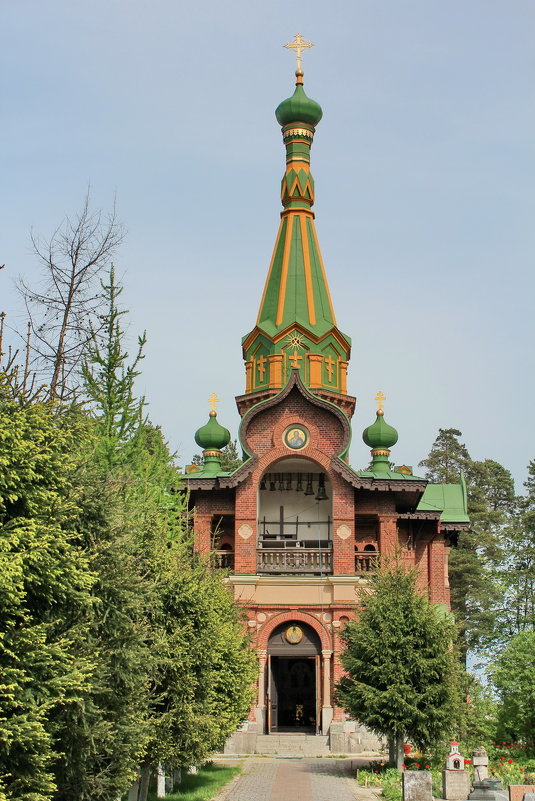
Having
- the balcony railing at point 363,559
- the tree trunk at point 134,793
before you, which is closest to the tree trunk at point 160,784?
the tree trunk at point 134,793

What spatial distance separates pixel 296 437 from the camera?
34.9 m

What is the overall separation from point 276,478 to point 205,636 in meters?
18.7

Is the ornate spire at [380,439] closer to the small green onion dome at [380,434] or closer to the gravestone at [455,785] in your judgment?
the small green onion dome at [380,434]

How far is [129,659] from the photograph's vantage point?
1351 centimetres

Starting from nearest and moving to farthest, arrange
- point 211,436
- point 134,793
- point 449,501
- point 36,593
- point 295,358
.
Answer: point 36,593 → point 134,793 → point 295,358 → point 211,436 → point 449,501

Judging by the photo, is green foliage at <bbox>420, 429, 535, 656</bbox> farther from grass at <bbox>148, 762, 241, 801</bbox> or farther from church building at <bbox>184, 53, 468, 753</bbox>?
grass at <bbox>148, 762, 241, 801</bbox>

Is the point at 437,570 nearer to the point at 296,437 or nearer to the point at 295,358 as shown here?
the point at 296,437

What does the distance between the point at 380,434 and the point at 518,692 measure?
12.9 metres

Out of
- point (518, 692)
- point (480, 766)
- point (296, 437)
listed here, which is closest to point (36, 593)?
point (480, 766)

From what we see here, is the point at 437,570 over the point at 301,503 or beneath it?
beneath

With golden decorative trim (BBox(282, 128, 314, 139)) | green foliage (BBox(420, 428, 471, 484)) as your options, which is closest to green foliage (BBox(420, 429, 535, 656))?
green foliage (BBox(420, 428, 471, 484))

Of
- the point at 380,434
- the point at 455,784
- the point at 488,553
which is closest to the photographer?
the point at 455,784

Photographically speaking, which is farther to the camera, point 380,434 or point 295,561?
point 380,434

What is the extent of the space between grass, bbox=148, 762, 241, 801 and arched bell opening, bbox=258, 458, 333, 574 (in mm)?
10302
